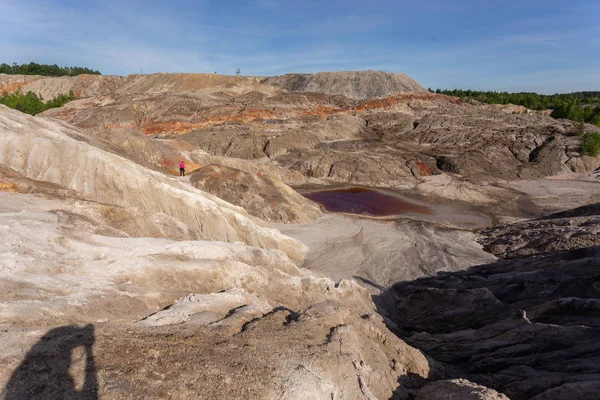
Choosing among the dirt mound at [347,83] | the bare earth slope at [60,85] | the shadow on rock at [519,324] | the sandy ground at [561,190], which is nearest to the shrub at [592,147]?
the sandy ground at [561,190]

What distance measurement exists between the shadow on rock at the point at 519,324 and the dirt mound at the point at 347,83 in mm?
89616

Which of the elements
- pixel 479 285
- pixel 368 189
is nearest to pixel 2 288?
pixel 479 285

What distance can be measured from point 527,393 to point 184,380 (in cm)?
716

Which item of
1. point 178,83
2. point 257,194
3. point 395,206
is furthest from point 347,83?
point 257,194

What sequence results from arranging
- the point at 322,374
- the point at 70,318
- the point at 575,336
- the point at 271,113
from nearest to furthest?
the point at 322,374 → the point at 70,318 → the point at 575,336 → the point at 271,113

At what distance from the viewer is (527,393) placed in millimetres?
7137

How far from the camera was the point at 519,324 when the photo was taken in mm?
9867

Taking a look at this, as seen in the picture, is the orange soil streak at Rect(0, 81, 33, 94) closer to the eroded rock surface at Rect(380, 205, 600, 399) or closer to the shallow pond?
the shallow pond

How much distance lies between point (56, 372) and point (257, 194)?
22.6 metres

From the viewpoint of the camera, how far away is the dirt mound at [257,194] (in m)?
26.5

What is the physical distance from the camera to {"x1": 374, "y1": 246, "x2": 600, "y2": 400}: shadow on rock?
7621 millimetres

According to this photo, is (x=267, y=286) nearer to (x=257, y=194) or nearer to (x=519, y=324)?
(x=519, y=324)

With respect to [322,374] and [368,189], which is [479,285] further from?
[368,189]

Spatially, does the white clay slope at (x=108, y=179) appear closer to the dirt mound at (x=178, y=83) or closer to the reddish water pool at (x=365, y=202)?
the reddish water pool at (x=365, y=202)
